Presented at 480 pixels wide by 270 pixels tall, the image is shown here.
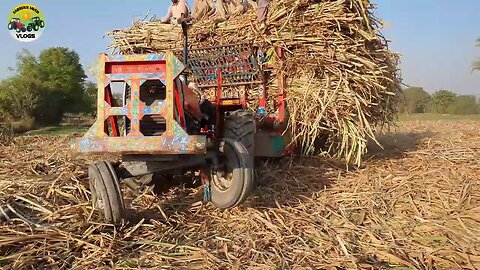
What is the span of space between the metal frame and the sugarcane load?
67 millimetres

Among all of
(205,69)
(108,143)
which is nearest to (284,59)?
(205,69)

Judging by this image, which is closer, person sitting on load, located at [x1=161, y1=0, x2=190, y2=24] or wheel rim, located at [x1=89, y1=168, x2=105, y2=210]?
wheel rim, located at [x1=89, y1=168, x2=105, y2=210]

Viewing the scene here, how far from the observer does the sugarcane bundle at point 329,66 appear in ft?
17.4

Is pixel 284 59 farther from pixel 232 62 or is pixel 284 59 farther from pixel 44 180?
pixel 44 180

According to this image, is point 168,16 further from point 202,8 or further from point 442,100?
point 442,100

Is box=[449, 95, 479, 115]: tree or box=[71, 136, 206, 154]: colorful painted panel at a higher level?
box=[449, 95, 479, 115]: tree

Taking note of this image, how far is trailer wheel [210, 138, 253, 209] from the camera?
3.72m

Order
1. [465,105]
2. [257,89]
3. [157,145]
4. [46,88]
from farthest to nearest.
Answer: [465,105] → [46,88] → [257,89] → [157,145]

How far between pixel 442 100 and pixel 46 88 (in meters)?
30.6

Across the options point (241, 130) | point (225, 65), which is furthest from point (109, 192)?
point (225, 65)

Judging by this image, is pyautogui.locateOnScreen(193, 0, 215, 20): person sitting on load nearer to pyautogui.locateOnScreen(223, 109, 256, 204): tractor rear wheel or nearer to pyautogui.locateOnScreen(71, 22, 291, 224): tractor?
pyautogui.locateOnScreen(71, 22, 291, 224): tractor

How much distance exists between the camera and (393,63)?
6.25 metres

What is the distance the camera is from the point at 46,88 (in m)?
29.8

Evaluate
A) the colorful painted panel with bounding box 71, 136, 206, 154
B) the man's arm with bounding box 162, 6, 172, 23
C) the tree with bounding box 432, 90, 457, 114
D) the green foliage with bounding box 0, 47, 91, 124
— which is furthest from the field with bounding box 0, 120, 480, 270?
the tree with bounding box 432, 90, 457, 114
